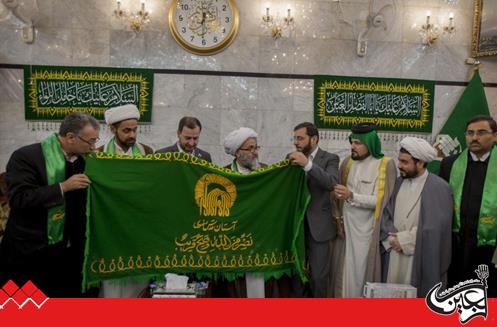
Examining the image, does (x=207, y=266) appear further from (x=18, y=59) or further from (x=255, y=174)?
(x=18, y=59)

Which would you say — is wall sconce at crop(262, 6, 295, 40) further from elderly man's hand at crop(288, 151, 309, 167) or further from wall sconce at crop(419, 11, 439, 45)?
elderly man's hand at crop(288, 151, 309, 167)

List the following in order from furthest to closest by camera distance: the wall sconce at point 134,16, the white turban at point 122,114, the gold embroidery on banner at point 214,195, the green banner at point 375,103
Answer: the green banner at point 375,103, the wall sconce at point 134,16, the white turban at point 122,114, the gold embroidery on banner at point 214,195

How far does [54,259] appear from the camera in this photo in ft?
9.23

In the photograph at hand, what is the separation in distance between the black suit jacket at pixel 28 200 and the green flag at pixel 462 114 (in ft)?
16.2

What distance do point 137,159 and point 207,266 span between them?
0.87 meters

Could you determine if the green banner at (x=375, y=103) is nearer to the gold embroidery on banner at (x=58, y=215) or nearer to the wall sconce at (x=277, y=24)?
the wall sconce at (x=277, y=24)

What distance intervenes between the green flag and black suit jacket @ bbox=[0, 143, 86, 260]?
4939mm

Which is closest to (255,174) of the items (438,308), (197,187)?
(197,187)

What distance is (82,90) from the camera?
5445mm

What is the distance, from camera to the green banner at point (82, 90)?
539 cm

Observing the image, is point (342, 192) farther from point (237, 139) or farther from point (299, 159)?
point (237, 139)

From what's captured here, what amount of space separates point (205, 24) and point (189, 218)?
11.0 ft

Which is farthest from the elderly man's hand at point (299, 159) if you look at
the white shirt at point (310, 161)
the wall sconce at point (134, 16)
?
the wall sconce at point (134, 16)

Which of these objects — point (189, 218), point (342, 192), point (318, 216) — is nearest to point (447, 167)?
point (342, 192)
